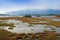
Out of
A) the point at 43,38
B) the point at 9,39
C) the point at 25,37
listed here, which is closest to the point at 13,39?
the point at 9,39

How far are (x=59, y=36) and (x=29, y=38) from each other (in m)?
1.14

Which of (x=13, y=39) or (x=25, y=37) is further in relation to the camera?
(x=25, y=37)

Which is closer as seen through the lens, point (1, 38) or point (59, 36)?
point (1, 38)

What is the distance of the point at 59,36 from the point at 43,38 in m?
0.79

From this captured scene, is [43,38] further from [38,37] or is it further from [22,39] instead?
[22,39]

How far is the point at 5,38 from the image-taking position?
6.31m

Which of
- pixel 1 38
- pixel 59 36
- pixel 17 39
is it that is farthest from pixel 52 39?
pixel 1 38

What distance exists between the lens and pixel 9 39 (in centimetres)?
628

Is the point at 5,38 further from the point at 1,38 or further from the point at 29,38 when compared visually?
the point at 29,38

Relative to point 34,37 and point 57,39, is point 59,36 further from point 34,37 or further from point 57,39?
point 34,37

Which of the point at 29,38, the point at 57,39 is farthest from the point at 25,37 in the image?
the point at 57,39

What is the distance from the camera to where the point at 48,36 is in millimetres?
6551

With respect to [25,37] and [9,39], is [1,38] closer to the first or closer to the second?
[9,39]

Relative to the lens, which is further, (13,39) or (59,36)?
(59,36)
